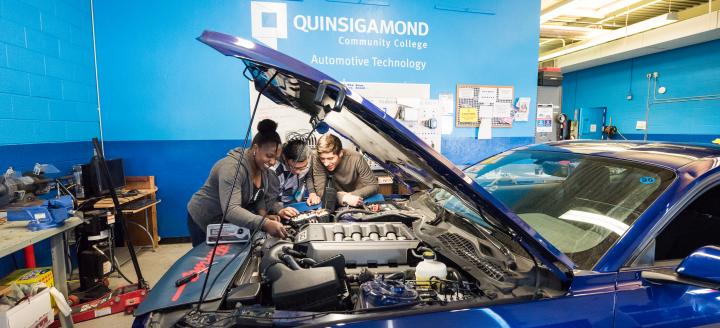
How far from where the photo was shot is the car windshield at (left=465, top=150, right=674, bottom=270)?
1.27 meters

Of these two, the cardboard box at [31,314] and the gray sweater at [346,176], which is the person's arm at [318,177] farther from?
the cardboard box at [31,314]

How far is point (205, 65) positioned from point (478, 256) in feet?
12.7

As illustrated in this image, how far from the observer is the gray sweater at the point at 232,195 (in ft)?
6.28

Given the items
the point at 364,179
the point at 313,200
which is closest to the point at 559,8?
the point at 364,179

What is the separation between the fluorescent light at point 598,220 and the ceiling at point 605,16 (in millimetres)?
5047

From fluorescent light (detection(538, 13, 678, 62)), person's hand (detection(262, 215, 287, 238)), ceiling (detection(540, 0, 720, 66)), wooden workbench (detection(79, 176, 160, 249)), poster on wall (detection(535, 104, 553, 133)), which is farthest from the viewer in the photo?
fluorescent light (detection(538, 13, 678, 62))

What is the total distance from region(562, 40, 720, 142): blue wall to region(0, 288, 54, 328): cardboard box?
10.5 metres

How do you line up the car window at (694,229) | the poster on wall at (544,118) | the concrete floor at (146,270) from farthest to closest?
the poster on wall at (544,118), the concrete floor at (146,270), the car window at (694,229)

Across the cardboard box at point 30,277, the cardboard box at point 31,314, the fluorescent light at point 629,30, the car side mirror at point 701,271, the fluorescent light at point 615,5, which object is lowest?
the cardboard box at point 31,314

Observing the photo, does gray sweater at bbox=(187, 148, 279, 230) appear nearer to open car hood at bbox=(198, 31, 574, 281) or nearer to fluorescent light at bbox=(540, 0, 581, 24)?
open car hood at bbox=(198, 31, 574, 281)

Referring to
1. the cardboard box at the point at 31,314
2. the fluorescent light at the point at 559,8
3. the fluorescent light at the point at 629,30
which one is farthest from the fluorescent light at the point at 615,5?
the cardboard box at the point at 31,314

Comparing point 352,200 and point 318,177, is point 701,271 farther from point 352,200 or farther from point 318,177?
point 318,177

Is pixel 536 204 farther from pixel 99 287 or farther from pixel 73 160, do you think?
pixel 73 160

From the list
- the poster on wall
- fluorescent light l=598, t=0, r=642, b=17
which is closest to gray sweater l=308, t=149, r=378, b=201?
the poster on wall
